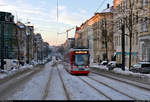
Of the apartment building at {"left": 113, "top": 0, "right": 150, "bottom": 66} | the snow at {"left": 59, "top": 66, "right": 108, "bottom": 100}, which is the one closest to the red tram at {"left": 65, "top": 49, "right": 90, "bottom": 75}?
the snow at {"left": 59, "top": 66, "right": 108, "bottom": 100}

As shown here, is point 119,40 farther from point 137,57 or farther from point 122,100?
point 122,100

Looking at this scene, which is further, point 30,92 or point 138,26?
point 138,26

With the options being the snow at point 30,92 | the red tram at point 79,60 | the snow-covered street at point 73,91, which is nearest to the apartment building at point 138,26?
Result: the red tram at point 79,60

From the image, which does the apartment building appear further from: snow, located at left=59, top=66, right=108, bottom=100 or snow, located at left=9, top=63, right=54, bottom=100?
snow, located at left=9, top=63, right=54, bottom=100

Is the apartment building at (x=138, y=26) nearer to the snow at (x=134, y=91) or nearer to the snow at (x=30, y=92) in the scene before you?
the snow at (x=134, y=91)

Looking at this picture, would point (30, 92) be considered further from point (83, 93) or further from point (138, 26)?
point (138, 26)

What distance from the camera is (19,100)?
1162 cm

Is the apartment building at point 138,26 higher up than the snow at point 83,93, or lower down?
higher up

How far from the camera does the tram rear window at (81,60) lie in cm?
2978

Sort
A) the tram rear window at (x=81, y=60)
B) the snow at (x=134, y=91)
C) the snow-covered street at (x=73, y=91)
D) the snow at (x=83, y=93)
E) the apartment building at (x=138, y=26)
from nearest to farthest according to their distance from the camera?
1. the snow at (x=83, y=93)
2. the snow-covered street at (x=73, y=91)
3. the snow at (x=134, y=91)
4. the tram rear window at (x=81, y=60)
5. the apartment building at (x=138, y=26)

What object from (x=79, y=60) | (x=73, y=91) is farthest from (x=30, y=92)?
(x=79, y=60)

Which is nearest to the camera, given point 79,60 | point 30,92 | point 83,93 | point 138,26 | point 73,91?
point 83,93

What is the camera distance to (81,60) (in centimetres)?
2989

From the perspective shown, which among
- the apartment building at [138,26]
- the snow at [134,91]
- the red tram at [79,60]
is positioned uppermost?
the apartment building at [138,26]
